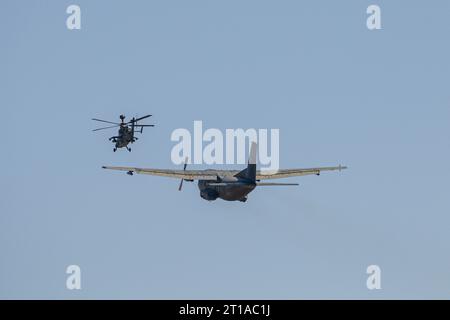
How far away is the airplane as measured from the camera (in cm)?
13275

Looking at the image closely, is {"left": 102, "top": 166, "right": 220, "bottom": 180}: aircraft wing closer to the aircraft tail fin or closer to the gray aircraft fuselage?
the gray aircraft fuselage

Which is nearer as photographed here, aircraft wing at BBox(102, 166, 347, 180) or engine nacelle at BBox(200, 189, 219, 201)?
engine nacelle at BBox(200, 189, 219, 201)

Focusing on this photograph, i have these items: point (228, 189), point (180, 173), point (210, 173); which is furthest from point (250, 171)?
point (180, 173)

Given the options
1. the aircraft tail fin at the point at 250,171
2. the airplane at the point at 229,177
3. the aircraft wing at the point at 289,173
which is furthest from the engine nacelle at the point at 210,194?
the aircraft wing at the point at 289,173

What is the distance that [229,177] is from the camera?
5374 inches

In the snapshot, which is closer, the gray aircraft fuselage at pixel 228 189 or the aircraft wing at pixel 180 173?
the gray aircraft fuselage at pixel 228 189

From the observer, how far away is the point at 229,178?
135625mm

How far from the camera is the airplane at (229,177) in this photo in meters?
133

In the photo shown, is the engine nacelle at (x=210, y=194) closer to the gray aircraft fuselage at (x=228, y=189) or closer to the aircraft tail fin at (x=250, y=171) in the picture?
the gray aircraft fuselage at (x=228, y=189)

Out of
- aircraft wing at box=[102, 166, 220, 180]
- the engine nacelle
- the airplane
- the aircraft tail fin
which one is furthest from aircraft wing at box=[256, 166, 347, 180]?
the aircraft tail fin
